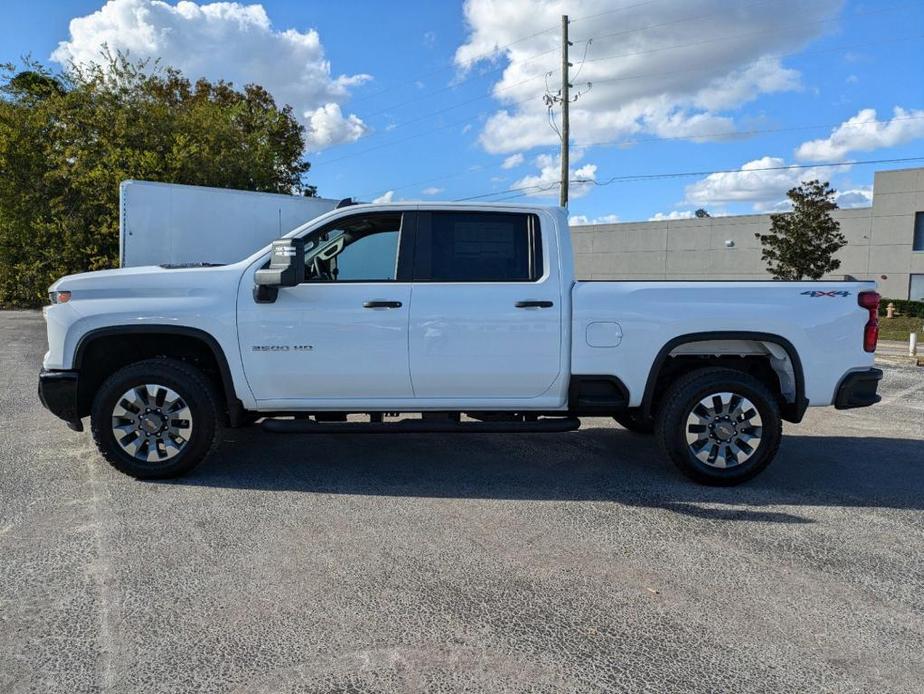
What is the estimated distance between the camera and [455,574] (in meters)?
3.59

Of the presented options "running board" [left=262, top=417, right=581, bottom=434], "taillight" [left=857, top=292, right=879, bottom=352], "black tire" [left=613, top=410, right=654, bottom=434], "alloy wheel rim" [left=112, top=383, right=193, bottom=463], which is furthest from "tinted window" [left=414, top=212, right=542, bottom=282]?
"taillight" [left=857, top=292, right=879, bottom=352]

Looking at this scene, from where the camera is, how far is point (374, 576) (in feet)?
11.6

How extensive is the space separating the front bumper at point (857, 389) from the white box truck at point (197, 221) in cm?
693

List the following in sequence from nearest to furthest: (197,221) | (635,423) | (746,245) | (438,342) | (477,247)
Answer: (438,342) → (477,247) → (635,423) → (197,221) → (746,245)

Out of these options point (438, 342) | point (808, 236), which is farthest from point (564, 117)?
point (438, 342)

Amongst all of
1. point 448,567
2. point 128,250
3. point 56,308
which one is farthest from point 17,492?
point 128,250

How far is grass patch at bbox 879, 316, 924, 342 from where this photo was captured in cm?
2375

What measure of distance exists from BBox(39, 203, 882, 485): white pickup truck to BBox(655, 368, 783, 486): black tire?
11mm

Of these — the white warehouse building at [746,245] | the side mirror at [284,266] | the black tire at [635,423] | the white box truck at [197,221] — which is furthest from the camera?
the white warehouse building at [746,245]

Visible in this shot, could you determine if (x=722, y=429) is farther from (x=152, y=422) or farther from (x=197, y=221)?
(x=197, y=221)

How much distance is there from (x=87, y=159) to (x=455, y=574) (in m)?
21.5

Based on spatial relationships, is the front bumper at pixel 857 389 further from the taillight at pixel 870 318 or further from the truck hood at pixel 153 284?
the truck hood at pixel 153 284

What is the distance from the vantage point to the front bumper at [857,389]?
16.3 feet

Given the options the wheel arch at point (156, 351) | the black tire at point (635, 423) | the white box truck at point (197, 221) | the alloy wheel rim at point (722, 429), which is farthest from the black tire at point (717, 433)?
the white box truck at point (197, 221)
